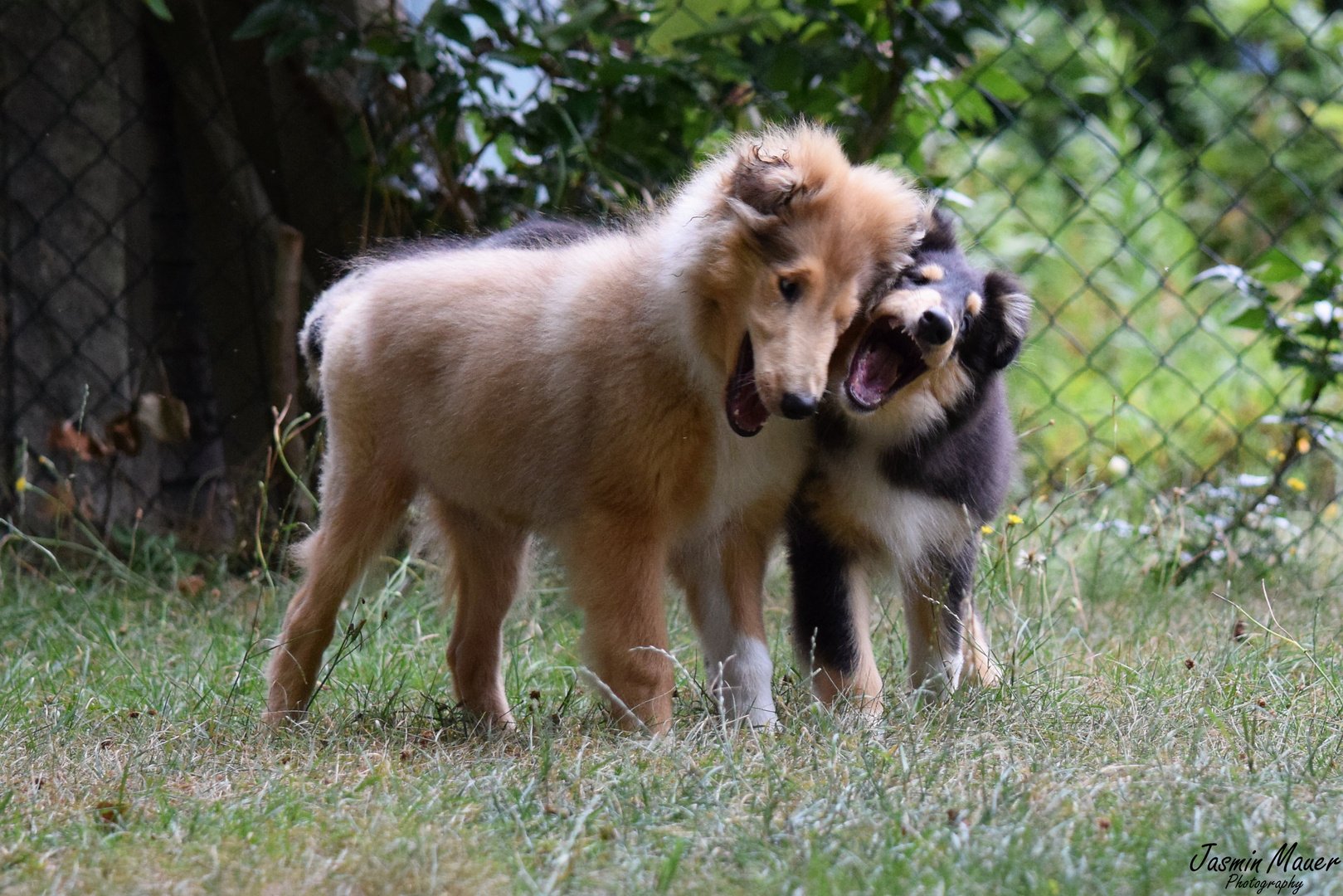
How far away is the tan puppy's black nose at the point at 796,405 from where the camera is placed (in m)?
2.62

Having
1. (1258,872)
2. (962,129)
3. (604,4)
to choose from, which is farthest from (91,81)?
(1258,872)

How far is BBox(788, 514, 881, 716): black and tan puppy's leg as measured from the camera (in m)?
3.33

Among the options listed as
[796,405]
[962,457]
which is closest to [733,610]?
[962,457]

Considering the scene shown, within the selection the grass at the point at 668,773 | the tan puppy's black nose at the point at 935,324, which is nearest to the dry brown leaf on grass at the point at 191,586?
the grass at the point at 668,773

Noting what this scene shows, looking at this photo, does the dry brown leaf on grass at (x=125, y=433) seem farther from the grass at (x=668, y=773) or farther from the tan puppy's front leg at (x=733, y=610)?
the tan puppy's front leg at (x=733, y=610)

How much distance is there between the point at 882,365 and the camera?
2990 mm

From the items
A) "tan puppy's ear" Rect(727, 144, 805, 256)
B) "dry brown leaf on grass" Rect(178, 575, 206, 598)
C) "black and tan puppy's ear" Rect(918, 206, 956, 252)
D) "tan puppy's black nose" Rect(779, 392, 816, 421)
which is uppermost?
"tan puppy's ear" Rect(727, 144, 805, 256)

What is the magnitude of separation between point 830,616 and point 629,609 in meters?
0.56

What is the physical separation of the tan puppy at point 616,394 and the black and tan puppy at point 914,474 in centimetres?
11

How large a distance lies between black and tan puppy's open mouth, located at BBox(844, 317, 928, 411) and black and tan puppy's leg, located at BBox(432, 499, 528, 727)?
113 cm

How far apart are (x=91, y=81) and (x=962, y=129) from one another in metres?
3.56

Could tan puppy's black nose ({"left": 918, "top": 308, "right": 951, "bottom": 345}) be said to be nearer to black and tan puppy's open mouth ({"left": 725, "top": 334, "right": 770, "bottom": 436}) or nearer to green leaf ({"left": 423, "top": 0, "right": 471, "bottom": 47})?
black and tan puppy's open mouth ({"left": 725, "top": 334, "right": 770, "bottom": 436})

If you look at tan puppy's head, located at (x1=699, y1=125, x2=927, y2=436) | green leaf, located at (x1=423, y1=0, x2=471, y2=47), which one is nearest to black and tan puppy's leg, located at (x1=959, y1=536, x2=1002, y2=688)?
tan puppy's head, located at (x1=699, y1=125, x2=927, y2=436)

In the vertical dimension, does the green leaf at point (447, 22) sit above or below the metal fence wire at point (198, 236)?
above
